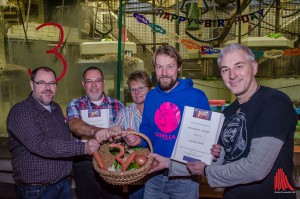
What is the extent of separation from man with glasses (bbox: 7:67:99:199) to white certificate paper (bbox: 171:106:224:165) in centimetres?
58

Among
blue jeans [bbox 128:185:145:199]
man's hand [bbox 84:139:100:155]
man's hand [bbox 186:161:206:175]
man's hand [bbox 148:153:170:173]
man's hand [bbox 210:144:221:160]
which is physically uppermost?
man's hand [bbox 210:144:221:160]

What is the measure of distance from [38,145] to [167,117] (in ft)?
2.92

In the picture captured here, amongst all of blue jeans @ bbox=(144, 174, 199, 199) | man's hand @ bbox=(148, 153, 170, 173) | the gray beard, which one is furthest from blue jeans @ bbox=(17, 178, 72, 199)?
the gray beard

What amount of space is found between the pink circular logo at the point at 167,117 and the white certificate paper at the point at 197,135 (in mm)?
142

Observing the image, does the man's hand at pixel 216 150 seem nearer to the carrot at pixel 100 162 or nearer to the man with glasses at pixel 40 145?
the carrot at pixel 100 162

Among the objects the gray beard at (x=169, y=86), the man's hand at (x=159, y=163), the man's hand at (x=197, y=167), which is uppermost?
the gray beard at (x=169, y=86)

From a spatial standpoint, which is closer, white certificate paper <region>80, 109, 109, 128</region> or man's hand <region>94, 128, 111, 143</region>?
man's hand <region>94, 128, 111, 143</region>

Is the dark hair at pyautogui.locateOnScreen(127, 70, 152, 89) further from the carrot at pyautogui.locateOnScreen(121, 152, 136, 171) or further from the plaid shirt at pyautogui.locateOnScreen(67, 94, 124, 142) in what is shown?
the carrot at pyautogui.locateOnScreen(121, 152, 136, 171)

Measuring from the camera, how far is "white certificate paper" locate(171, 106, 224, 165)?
1.77 meters

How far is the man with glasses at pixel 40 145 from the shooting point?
6.70 ft

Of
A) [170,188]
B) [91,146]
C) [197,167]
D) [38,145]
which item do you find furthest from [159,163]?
[38,145]

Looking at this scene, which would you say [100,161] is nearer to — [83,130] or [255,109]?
[83,130]

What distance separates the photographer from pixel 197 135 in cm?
183

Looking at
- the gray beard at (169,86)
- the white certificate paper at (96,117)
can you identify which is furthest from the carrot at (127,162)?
the white certificate paper at (96,117)
